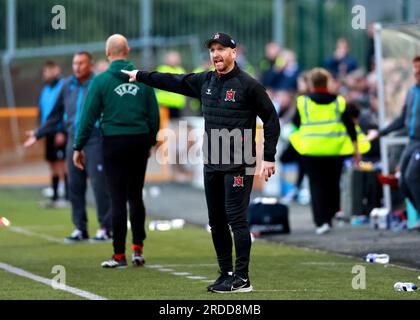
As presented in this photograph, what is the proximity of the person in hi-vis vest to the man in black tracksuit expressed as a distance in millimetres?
5944

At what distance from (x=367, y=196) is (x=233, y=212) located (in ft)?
25.4

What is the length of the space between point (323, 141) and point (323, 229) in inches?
44.5

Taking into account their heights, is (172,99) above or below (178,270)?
below

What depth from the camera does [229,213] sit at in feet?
38.6

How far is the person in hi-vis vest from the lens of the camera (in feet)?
58.5

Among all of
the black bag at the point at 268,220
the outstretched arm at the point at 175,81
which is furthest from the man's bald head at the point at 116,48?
the black bag at the point at 268,220

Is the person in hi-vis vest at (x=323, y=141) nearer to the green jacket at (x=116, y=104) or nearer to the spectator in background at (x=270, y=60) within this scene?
the green jacket at (x=116, y=104)

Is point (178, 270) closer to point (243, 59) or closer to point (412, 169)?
point (412, 169)

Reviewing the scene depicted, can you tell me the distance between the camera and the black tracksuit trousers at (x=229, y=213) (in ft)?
38.5

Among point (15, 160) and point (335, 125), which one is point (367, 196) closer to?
point (335, 125)

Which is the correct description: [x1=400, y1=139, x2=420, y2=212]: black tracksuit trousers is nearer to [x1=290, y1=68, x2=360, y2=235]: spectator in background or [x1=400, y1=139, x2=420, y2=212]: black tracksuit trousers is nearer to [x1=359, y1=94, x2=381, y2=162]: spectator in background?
[x1=290, y1=68, x2=360, y2=235]: spectator in background

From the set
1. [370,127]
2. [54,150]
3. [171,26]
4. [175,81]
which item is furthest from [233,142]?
[171,26]
